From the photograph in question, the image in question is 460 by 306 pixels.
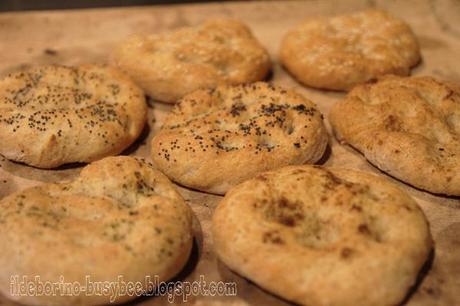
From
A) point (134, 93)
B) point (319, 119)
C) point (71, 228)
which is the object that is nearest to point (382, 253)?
point (319, 119)

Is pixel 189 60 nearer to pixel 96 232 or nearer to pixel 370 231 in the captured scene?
pixel 96 232

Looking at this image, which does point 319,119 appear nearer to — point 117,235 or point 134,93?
point 134,93

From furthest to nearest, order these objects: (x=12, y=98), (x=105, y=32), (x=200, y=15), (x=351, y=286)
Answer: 1. (x=200, y=15)
2. (x=105, y=32)
3. (x=12, y=98)
4. (x=351, y=286)

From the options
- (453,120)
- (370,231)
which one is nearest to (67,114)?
(370,231)

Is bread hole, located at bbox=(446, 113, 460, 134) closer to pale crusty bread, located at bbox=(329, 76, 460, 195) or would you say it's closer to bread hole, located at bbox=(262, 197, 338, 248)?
pale crusty bread, located at bbox=(329, 76, 460, 195)

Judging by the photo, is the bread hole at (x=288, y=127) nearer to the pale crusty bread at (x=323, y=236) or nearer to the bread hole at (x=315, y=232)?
the pale crusty bread at (x=323, y=236)
